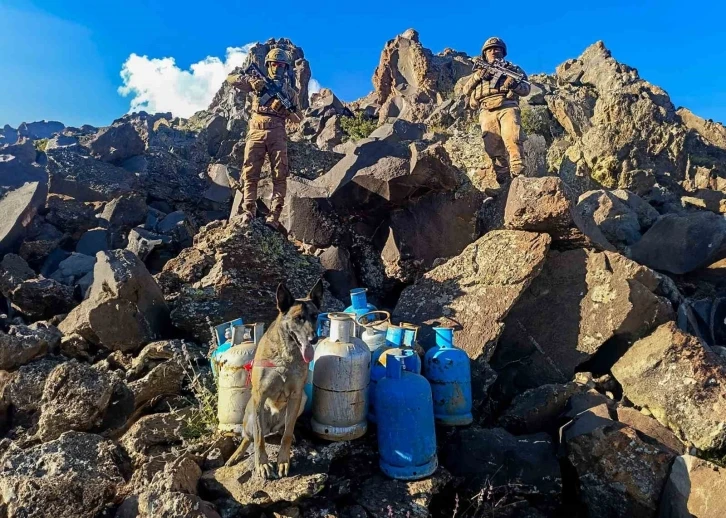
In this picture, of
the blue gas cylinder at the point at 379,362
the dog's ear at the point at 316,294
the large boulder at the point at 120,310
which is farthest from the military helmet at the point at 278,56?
the dog's ear at the point at 316,294

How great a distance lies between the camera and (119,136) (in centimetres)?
1448

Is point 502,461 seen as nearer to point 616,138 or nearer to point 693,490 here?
point 693,490

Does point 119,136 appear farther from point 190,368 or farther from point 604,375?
point 604,375

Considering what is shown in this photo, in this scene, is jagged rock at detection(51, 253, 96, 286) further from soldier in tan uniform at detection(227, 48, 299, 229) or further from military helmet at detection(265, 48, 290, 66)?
military helmet at detection(265, 48, 290, 66)

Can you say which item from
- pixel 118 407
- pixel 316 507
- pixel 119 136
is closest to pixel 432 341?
pixel 316 507

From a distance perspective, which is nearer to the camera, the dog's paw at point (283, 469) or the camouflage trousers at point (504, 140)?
the dog's paw at point (283, 469)

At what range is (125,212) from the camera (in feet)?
32.8

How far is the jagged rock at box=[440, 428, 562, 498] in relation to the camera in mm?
3574

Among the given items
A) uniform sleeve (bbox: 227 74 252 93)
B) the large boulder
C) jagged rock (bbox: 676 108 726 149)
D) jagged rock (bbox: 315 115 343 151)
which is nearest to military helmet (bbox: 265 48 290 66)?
uniform sleeve (bbox: 227 74 252 93)

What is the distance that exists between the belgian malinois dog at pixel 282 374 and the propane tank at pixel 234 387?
378 millimetres

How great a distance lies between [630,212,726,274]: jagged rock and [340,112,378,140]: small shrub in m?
14.1

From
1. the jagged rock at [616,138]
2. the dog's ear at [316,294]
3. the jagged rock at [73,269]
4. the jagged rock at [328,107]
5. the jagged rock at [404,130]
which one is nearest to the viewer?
the dog's ear at [316,294]

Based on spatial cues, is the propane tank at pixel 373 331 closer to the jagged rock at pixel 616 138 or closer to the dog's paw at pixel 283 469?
the dog's paw at pixel 283 469

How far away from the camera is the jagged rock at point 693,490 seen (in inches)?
130
